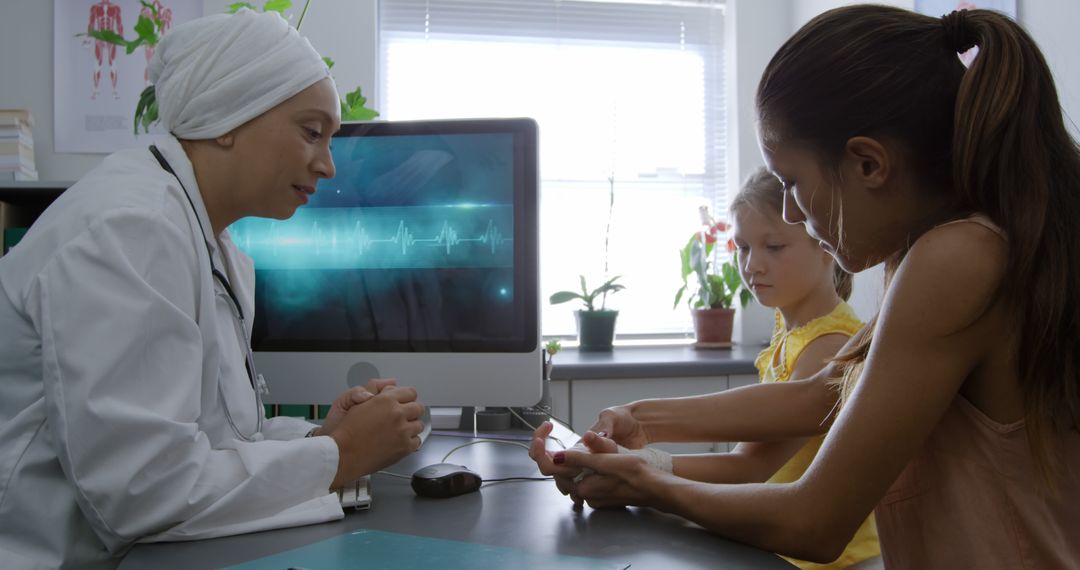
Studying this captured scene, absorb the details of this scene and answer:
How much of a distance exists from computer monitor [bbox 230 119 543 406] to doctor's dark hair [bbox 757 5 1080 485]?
0.56 m

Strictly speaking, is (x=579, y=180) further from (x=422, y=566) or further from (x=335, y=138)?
(x=422, y=566)

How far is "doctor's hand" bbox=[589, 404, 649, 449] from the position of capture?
1132 mm

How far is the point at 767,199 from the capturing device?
1512 millimetres

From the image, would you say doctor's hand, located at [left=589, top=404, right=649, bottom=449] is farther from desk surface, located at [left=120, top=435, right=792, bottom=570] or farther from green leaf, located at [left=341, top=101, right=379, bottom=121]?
green leaf, located at [left=341, top=101, right=379, bottom=121]

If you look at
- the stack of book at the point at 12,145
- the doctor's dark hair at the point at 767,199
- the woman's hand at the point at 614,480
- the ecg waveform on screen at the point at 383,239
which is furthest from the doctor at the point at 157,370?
the stack of book at the point at 12,145

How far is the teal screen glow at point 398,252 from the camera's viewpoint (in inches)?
50.7

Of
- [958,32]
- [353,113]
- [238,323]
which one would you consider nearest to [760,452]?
[958,32]

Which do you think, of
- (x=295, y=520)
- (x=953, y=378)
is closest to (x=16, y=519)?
(x=295, y=520)

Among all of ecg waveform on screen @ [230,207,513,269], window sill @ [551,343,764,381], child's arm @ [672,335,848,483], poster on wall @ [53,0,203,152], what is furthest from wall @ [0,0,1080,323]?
ecg waveform on screen @ [230,207,513,269]

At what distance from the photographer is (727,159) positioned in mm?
2992

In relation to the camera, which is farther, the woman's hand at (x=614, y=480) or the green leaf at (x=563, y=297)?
the green leaf at (x=563, y=297)

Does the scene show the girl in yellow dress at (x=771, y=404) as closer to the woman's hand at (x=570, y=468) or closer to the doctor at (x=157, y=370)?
the woman's hand at (x=570, y=468)

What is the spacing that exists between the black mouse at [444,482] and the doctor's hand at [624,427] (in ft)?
0.84

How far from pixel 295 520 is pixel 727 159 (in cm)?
252
